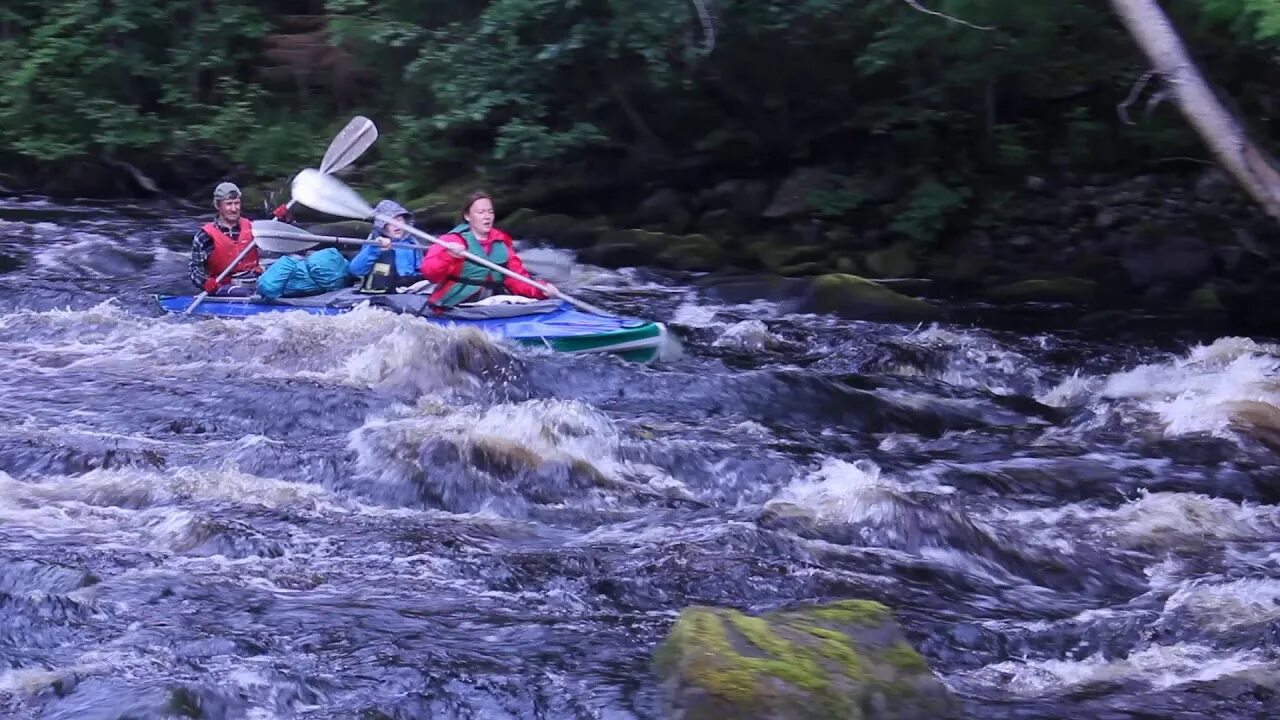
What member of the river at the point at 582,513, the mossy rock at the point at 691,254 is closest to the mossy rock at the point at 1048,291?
the river at the point at 582,513

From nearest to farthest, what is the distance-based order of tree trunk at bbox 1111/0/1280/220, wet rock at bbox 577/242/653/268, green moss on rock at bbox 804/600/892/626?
green moss on rock at bbox 804/600/892/626 < tree trunk at bbox 1111/0/1280/220 < wet rock at bbox 577/242/653/268

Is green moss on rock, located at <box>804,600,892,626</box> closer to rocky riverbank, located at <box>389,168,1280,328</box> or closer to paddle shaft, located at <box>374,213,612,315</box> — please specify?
paddle shaft, located at <box>374,213,612,315</box>

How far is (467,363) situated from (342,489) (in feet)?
5.71

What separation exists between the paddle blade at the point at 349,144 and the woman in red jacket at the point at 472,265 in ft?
6.43

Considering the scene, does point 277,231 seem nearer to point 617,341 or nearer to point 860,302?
point 617,341

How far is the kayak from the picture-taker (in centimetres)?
738

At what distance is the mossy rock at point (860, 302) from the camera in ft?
30.7

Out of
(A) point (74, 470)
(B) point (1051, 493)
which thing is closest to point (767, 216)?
(B) point (1051, 493)

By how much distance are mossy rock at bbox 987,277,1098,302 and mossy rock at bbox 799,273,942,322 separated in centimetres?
104

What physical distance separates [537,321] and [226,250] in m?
2.37

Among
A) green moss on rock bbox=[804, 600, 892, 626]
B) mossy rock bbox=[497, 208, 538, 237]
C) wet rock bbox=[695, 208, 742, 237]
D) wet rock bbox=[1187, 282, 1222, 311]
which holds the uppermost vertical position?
green moss on rock bbox=[804, 600, 892, 626]

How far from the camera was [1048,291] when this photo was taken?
10438 millimetres

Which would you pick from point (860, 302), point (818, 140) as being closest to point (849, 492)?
point (860, 302)

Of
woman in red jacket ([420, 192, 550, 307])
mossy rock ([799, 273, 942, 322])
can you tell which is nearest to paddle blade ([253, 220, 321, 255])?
woman in red jacket ([420, 192, 550, 307])
